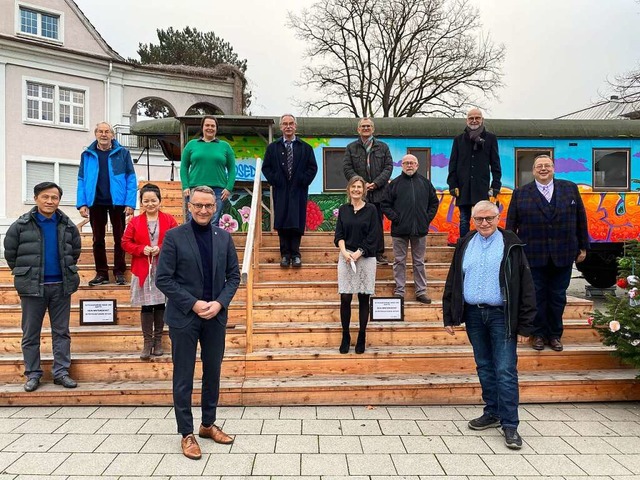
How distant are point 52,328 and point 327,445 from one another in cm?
273

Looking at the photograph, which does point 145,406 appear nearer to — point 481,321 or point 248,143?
point 481,321

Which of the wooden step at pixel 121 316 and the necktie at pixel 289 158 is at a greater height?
the necktie at pixel 289 158

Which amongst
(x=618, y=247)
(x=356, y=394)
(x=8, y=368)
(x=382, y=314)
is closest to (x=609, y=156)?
(x=618, y=247)

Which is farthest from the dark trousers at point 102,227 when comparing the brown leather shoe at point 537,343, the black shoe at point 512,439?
the brown leather shoe at point 537,343

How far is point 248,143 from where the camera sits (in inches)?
366

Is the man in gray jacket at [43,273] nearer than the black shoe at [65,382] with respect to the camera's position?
Yes

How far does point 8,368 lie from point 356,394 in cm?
330

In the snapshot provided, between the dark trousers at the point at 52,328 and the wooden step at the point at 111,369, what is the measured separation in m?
0.15

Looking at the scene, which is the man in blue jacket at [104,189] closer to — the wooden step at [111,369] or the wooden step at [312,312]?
the wooden step at [111,369]

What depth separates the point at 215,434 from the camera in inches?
146

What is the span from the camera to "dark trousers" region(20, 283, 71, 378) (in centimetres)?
442

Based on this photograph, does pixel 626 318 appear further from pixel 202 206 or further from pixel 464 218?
pixel 202 206

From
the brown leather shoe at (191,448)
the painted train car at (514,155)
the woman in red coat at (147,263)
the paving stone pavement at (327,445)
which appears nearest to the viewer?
the paving stone pavement at (327,445)

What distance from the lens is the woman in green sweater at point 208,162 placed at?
19.5ft
